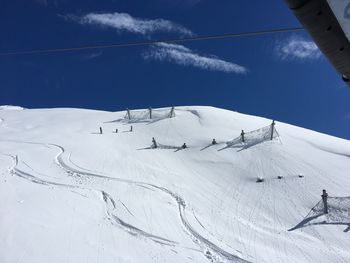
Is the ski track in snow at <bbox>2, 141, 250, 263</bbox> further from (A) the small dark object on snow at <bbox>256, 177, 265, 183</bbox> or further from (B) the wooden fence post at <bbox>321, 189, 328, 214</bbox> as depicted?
(B) the wooden fence post at <bbox>321, 189, 328, 214</bbox>

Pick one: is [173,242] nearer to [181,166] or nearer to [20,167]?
[181,166]

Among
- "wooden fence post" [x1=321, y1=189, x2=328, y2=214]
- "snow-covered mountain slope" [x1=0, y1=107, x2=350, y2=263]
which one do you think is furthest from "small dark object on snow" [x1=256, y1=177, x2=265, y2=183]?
"wooden fence post" [x1=321, y1=189, x2=328, y2=214]

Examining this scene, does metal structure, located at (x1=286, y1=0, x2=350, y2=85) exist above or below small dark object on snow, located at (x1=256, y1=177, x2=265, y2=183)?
above

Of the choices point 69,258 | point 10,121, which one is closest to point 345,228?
point 69,258

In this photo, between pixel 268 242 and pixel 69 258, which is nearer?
pixel 69 258

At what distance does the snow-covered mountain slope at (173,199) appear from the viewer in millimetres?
10438

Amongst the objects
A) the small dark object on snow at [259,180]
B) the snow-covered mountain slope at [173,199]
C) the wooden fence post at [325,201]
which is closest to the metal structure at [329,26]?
the snow-covered mountain slope at [173,199]

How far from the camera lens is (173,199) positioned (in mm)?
14359

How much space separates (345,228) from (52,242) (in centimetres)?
1052

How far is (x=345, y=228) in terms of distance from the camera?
11.9 m

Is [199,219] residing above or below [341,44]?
below

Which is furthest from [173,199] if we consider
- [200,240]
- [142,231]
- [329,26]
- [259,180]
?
[329,26]

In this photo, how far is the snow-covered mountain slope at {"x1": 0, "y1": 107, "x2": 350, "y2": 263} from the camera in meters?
10.4

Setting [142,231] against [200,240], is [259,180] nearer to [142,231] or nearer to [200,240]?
[200,240]
